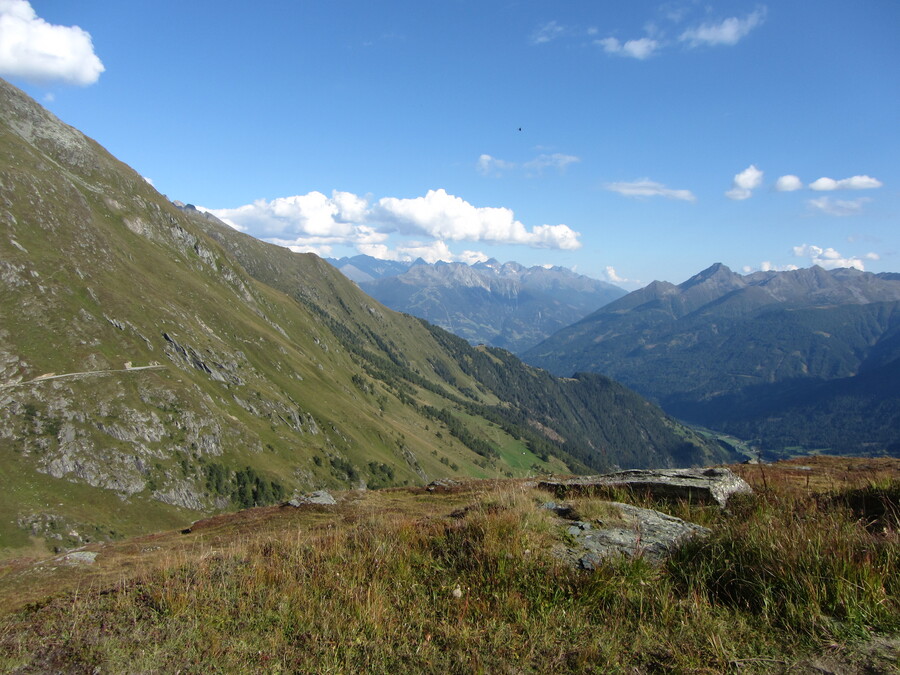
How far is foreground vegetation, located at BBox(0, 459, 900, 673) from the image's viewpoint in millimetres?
5500

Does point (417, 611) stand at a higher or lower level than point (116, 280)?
lower

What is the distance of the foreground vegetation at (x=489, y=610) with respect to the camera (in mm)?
5500

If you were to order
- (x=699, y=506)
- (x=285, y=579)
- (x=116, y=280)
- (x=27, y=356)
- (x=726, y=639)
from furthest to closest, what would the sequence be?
(x=116, y=280), (x=27, y=356), (x=699, y=506), (x=285, y=579), (x=726, y=639)

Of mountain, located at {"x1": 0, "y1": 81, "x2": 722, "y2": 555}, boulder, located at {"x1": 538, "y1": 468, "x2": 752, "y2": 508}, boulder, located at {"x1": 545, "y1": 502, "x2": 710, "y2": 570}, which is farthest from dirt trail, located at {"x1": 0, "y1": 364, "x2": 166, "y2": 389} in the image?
boulder, located at {"x1": 545, "y1": 502, "x2": 710, "y2": 570}

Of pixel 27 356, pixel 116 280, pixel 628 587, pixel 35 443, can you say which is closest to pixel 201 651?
pixel 628 587

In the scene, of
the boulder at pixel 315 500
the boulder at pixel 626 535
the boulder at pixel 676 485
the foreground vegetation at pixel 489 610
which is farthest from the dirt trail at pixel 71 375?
the boulder at pixel 626 535

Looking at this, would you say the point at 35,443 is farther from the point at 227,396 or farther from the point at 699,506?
the point at 699,506

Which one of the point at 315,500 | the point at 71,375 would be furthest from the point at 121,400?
the point at 315,500

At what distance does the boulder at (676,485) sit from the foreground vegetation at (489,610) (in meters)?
4.01

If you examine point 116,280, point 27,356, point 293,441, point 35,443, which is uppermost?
point 116,280

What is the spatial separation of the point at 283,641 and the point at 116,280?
19657cm

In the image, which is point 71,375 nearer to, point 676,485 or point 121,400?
point 121,400

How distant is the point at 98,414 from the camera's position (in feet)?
402

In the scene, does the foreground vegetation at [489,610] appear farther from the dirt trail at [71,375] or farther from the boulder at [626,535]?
the dirt trail at [71,375]
